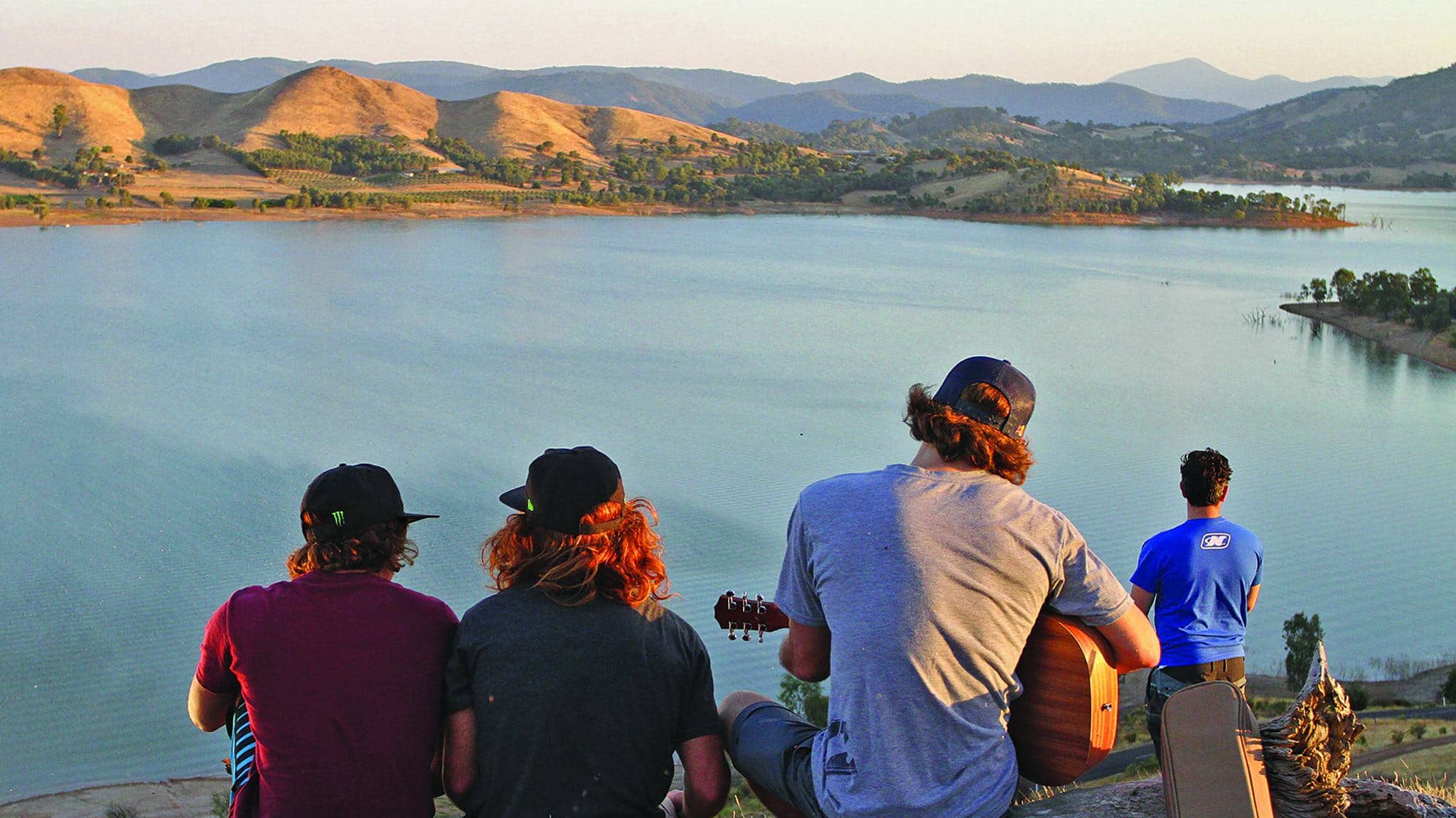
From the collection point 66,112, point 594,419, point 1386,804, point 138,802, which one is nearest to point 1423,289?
point 594,419

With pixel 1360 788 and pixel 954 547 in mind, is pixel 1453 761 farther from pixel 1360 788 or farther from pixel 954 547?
pixel 954 547

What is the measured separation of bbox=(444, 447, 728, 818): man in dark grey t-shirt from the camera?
2.06 m

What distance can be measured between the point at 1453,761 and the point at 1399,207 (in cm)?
8871

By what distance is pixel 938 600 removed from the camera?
198cm

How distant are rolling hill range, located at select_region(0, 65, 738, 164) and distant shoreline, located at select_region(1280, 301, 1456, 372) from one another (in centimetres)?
6224

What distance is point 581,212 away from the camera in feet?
231

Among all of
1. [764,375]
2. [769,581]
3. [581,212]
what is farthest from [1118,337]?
[581,212]

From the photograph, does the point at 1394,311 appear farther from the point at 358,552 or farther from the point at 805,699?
the point at 358,552

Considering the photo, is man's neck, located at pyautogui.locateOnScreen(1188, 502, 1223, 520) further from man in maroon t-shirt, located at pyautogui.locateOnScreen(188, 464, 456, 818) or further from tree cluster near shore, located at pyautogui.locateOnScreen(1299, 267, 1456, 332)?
tree cluster near shore, located at pyautogui.locateOnScreen(1299, 267, 1456, 332)

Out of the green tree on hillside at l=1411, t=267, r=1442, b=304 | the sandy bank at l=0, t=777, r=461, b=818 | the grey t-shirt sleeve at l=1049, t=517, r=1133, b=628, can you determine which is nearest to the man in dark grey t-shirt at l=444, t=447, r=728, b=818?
the grey t-shirt sleeve at l=1049, t=517, r=1133, b=628

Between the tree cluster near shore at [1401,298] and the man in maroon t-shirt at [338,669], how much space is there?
34.8 metres

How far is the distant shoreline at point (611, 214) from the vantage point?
178 feet

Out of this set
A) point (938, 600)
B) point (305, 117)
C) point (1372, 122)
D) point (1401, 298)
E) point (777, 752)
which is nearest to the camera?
point (938, 600)

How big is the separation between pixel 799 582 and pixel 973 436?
0.37 meters
